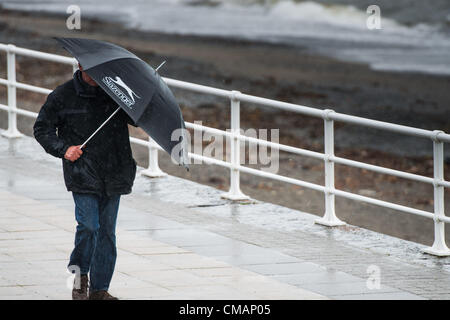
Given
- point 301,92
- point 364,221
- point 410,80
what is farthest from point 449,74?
point 364,221

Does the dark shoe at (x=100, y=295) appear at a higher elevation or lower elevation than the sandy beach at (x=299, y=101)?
higher

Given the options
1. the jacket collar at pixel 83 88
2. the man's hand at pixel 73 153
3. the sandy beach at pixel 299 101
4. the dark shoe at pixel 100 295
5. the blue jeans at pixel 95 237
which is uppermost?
the jacket collar at pixel 83 88

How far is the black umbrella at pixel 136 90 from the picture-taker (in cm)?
764

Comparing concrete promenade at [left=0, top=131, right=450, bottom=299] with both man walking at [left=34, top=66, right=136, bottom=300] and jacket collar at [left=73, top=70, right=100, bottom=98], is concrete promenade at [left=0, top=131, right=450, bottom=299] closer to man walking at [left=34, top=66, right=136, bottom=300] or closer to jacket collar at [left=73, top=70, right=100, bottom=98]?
man walking at [left=34, top=66, right=136, bottom=300]

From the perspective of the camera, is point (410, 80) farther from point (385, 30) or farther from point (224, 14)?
point (224, 14)

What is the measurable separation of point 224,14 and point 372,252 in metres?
50.7

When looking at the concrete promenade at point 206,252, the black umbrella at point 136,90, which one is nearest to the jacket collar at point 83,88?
the black umbrella at point 136,90

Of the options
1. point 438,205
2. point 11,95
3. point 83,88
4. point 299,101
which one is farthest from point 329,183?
point 299,101

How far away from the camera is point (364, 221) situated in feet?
54.6

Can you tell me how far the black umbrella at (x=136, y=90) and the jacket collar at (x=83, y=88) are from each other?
0.65 feet

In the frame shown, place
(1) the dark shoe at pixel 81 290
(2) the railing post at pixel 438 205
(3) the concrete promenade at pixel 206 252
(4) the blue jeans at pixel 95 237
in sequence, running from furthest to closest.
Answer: (2) the railing post at pixel 438 205 < (3) the concrete promenade at pixel 206 252 < (1) the dark shoe at pixel 81 290 < (4) the blue jeans at pixel 95 237

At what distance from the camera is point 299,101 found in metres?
30.8

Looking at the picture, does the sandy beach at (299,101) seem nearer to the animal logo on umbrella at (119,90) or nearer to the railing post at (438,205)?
the railing post at (438,205)

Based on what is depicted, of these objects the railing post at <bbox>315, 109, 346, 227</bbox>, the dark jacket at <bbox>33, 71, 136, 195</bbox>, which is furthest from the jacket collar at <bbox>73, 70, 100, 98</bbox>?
the railing post at <bbox>315, 109, 346, 227</bbox>
